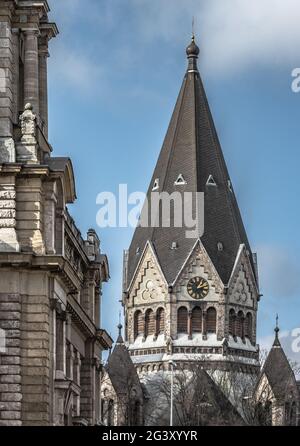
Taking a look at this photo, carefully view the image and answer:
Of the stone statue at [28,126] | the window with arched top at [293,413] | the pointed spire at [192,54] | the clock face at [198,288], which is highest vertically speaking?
the pointed spire at [192,54]

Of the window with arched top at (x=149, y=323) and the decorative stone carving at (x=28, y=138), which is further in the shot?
the window with arched top at (x=149, y=323)

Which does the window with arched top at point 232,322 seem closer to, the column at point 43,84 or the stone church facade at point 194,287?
the stone church facade at point 194,287

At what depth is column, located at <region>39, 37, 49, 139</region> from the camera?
175 ft

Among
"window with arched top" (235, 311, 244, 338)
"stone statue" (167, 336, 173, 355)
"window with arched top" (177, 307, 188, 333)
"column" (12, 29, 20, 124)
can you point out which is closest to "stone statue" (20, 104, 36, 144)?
"column" (12, 29, 20, 124)

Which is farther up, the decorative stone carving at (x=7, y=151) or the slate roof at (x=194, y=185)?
the slate roof at (x=194, y=185)

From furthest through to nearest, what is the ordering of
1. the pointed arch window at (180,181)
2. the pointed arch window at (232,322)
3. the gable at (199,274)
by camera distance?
the pointed arch window at (232,322) < the pointed arch window at (180,181) < the gable at (199,274)

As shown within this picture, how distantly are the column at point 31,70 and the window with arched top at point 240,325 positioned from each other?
79.0 metres

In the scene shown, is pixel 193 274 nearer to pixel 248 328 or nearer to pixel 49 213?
pixel 248 328

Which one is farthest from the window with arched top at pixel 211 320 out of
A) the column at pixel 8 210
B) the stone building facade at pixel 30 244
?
the column at pixel 8 210

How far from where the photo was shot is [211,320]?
127562 mm

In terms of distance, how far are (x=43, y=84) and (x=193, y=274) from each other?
243 feet

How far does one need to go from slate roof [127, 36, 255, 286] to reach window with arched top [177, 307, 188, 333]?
8.20 ft

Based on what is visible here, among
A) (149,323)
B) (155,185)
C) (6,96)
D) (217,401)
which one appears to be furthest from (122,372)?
(6,96)

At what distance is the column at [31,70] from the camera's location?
51000mm
